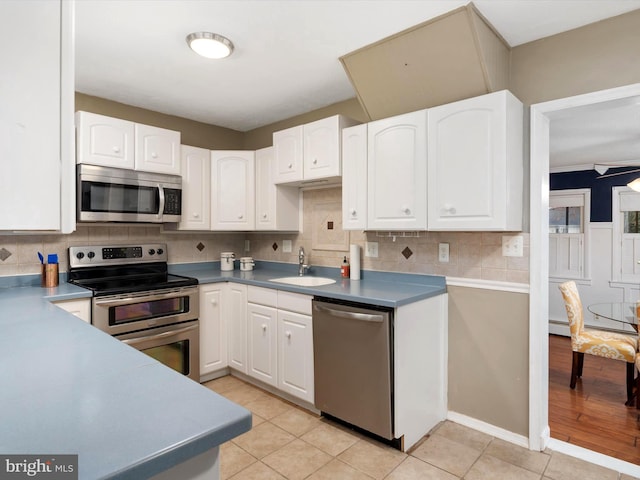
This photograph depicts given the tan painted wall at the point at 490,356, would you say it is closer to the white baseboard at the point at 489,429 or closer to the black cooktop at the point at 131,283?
the white baseboard at the point at 489,429

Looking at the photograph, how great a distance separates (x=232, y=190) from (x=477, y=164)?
2.32 m

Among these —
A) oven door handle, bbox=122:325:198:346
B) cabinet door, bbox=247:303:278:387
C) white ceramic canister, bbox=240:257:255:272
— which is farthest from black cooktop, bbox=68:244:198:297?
white ceramic canister, bbox=240:257:255:272

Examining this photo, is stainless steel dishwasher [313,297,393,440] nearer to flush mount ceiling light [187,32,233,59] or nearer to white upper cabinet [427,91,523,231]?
white upper cabinet [427,91,523,231]

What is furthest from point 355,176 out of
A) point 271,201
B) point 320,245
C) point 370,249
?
point 271,201

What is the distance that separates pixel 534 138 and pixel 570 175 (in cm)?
412

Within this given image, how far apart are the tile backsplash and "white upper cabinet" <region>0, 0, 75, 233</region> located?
2326mm

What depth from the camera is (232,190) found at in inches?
142

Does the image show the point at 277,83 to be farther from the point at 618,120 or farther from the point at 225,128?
the point at 618,120

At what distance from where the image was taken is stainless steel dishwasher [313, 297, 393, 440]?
216 cm

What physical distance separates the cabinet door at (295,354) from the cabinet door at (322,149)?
1.12 metres

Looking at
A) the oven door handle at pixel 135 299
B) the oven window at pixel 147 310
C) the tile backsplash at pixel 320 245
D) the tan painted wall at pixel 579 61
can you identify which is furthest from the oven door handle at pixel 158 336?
the tan painted wall at pixel 579 61

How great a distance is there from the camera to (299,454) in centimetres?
220

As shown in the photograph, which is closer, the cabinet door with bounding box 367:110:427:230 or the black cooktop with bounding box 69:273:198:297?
the cabinet door with bounding box 367:110:427:230

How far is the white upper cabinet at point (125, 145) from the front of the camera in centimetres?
273
